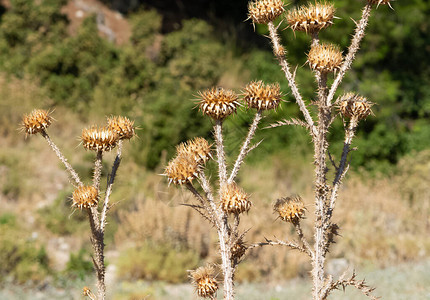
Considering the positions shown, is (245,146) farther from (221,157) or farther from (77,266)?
(77,266)

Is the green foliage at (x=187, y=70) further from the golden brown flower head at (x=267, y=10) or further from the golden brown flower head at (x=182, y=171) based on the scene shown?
the golden brown flower head at (x=182, y=171)

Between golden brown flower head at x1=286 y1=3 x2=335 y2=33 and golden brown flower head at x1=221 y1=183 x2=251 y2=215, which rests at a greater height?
golden brown flower head at x1=286 y1=3 x2=335 y2=33

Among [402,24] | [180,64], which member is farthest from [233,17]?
[402,24]

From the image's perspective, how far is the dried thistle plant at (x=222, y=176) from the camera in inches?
A: 64.1

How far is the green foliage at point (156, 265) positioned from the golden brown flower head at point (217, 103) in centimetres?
434

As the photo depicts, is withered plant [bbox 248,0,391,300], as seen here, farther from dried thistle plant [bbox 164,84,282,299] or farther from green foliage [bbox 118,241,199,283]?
green foliage [bbox 118,241,199,283]

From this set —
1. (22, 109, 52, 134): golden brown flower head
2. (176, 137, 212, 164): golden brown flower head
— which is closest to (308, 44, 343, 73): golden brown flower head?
(176, 137, 212, 164): golden brown flower head

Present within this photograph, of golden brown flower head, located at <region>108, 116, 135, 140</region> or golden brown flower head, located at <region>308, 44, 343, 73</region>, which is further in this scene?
golden brown flower head, located at <region>108, 116, 135, 140</region>

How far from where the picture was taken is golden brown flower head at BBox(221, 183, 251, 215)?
1600 mm

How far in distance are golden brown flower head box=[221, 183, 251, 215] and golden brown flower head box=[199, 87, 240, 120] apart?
10.2 inches

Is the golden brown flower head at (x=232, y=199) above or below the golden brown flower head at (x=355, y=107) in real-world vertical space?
below

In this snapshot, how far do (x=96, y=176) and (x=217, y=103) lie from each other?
52 cm

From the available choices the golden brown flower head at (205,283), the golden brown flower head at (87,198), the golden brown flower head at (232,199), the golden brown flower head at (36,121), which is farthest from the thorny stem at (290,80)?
the golden brown flower head at (36,121)

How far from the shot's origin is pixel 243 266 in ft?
19.6
